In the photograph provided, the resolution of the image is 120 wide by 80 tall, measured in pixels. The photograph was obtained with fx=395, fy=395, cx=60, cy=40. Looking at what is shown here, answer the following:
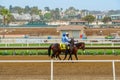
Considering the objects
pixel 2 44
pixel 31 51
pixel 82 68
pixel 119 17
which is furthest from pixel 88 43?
pixel 119 17

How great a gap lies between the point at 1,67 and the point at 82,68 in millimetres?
2914

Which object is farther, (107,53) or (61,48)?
(107,53)

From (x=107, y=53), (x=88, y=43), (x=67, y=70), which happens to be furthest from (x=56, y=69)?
(x=88, y=43)

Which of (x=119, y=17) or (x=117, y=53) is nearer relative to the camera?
(x=117, y=53)

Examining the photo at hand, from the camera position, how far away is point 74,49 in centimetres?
1692

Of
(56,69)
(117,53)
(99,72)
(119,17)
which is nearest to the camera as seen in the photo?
(99,72)

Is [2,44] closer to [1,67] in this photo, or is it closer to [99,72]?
[1,67]

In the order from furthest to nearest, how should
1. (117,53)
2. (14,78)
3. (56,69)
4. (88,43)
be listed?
(88,43) → (117,53) → (56,69) → (14,78)

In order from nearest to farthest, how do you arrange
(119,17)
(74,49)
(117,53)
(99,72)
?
1. (99,72)
2. (74,49)
3. (117,53)
4. (119,17)

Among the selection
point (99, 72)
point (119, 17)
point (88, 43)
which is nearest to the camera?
point (99, 72)

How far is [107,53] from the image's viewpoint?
21.6 m

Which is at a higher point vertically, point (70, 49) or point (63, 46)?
point (63, 46)

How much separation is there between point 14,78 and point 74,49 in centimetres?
630

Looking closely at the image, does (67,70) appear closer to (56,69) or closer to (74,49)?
(56,69)
